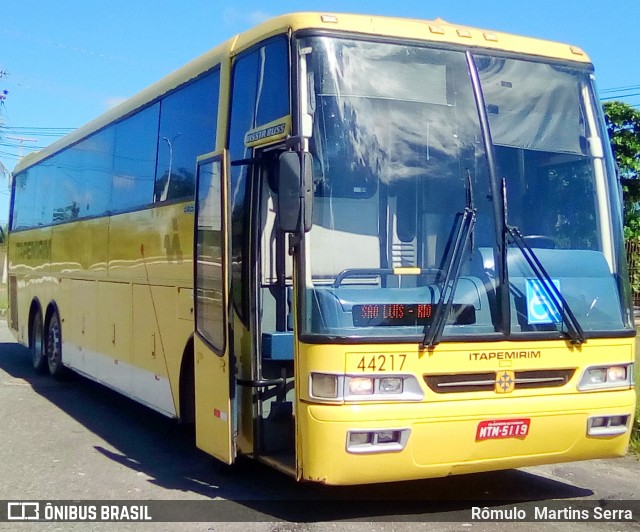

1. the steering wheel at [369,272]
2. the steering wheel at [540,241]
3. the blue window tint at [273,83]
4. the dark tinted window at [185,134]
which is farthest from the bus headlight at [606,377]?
the dark tinted window at [185,134]

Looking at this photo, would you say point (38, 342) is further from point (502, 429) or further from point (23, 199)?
point (502, 429)

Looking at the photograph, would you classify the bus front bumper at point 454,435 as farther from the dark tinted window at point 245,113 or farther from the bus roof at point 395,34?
the bus roof at point 395,34

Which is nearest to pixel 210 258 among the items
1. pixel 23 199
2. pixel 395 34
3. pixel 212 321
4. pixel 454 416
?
pixel 212 321

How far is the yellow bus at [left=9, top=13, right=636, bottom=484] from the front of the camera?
231 inches

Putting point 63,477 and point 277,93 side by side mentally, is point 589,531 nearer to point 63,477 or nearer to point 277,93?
point 277,93

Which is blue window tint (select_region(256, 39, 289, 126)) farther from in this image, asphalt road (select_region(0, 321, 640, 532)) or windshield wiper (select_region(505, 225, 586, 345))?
asphalt road (select_region(0, 321, 640, 532))

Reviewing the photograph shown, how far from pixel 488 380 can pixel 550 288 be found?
81 centimetres

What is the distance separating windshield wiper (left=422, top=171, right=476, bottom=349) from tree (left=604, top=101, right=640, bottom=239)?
605 inches

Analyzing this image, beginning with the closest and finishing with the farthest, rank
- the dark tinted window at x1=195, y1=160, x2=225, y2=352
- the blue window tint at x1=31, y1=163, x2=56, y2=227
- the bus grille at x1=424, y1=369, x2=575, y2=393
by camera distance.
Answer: the bus grille at x1=424, y1=369, x2=575, y2=393
the dark tinted window at x1=195, y1=160, x2=225, y2=352
the blue window tint at x1=31, y1=163, x2=56, y2=227

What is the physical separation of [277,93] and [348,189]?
95 centimetres

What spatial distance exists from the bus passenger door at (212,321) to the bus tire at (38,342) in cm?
782

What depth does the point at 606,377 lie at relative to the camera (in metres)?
6.50

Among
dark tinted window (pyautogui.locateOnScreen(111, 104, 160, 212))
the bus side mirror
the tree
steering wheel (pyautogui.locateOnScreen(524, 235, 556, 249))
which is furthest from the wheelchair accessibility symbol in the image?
the tree

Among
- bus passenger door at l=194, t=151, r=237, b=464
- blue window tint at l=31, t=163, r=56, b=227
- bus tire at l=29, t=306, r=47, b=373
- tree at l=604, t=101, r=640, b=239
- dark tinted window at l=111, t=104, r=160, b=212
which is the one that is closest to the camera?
bus passenger door at l=194, t=151, r=237, b=464
